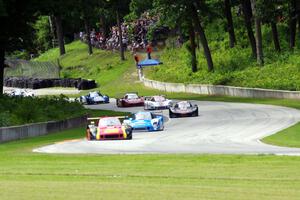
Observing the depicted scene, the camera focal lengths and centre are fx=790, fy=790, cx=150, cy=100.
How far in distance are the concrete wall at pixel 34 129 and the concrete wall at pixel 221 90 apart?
18.7 metres

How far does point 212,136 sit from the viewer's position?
109ft

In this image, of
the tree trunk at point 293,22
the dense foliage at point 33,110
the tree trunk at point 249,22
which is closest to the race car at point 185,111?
the dense foliage at point 33,110

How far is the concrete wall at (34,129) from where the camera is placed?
111 feet

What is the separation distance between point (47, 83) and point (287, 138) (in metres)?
66.3

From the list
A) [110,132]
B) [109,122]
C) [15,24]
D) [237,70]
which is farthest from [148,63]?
[110,132]

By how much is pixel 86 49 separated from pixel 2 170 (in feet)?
323

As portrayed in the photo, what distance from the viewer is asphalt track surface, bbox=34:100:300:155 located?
87.6 ft

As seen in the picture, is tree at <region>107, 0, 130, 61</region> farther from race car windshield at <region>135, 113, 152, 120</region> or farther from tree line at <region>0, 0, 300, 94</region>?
race car windshield at <region>135, 113, 152, 120</region>

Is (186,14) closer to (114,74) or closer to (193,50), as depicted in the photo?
(193,50)

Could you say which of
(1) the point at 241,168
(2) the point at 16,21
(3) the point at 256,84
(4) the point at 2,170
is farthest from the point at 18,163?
(3) the point at 256,84

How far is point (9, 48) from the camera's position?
53656mm

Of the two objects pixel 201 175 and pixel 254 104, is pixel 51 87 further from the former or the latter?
pixel 201 175

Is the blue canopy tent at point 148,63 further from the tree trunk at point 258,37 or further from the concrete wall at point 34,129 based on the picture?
the concrete wall at point 34,129

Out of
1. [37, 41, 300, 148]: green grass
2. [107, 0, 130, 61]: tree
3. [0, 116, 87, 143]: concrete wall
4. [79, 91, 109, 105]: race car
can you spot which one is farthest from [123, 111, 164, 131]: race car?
[107, 0, 130, 61]: tree
